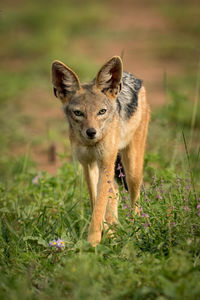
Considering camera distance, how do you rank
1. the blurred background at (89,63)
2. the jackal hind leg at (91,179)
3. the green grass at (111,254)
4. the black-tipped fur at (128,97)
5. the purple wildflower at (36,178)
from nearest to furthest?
1. the green grass at (111,254)
2. the jackal hind leg at (91,179)
3. the black-tipped fur at (128,97)
4. the purple wildflower at (36,178)
5. the blurred background at (89,63)

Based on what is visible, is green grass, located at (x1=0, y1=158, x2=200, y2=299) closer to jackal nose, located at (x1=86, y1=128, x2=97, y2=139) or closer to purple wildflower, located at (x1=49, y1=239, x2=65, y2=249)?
purple wildflower, located at (x1=49, y1=239, x2=65, y2=249)

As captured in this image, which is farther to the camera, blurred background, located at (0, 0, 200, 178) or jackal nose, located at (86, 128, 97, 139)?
blurred background, located at (0, 0, 200, 178)

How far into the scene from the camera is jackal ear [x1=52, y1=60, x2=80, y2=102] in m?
4.54

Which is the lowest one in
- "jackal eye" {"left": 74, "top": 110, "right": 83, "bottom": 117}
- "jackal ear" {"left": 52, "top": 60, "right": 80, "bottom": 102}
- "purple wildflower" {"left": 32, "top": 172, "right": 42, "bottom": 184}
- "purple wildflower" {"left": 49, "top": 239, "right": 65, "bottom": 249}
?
"purple wildflower" {"left": 32, "top": 172, "right": 42, "bottom": 184}

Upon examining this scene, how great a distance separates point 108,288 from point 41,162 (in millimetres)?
4701

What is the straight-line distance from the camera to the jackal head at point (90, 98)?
4.41m

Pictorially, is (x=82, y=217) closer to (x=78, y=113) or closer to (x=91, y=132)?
(x=91, y=132)

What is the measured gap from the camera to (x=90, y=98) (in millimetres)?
4527

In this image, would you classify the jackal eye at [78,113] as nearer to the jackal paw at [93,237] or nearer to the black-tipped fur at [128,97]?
the black-tipped fur at [128,97]

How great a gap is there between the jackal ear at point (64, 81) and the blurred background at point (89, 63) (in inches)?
43.4

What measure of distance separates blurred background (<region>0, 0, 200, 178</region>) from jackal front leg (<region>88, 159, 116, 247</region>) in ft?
3.26

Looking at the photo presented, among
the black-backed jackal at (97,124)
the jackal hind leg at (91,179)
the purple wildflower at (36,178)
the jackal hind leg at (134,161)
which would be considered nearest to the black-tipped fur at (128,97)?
the black-backed jackal at (97,124)

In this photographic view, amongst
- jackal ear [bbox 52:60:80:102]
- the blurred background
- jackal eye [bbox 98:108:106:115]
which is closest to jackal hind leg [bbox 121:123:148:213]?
the blurred background

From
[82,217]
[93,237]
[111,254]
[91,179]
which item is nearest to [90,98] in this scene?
[91,179]
